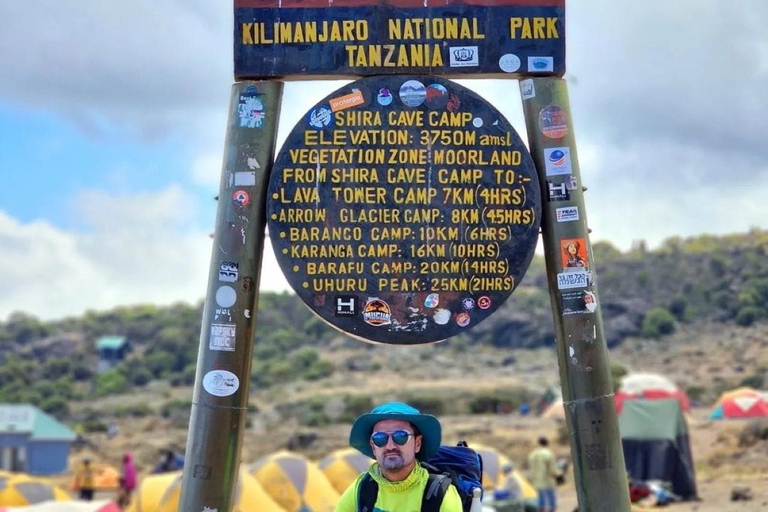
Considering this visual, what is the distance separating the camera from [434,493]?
15.8ft

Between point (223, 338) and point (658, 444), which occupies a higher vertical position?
point (658, 444)

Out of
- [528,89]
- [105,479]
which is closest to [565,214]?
[528,89]

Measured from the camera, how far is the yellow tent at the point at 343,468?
19.3 m

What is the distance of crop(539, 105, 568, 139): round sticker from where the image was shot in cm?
707

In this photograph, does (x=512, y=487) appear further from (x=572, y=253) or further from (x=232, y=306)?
(x=232, y=306)

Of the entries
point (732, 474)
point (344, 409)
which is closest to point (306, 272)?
point (732, 474)

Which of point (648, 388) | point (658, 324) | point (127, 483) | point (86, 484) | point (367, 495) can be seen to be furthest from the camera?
point (658, 324)

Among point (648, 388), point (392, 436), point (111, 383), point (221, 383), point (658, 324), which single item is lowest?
point (392, 436)

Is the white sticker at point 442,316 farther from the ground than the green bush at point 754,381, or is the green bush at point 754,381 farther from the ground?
the green bush at point 754,381

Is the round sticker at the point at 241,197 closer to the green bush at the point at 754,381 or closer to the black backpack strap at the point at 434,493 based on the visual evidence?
the black backpack strap at the point at 434,493

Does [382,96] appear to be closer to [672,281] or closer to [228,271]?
[228,271]

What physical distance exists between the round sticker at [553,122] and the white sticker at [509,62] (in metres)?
0.28

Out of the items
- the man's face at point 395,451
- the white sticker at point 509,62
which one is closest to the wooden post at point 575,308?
the white sticker at point 509,62

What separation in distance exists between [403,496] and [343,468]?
14.9 m
